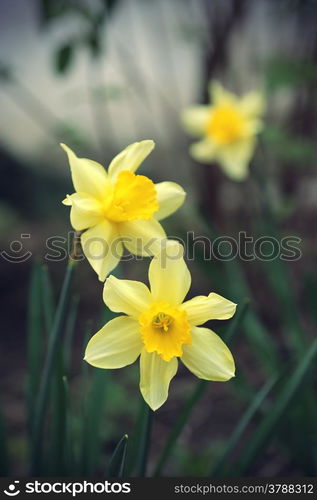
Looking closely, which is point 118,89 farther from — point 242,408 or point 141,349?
point 141,349

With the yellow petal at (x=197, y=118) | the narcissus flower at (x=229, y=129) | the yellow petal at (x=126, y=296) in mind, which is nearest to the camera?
the yellow petal at (x=126, y=296)

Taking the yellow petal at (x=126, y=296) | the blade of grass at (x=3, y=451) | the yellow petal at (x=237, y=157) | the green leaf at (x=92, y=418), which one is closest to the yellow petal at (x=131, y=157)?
the yellow petal at (x=126, y=296)

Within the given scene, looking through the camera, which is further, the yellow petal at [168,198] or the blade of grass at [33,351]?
the blade of grass at [33,351]

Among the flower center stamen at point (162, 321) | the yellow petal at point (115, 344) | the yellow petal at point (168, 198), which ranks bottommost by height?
the yellow petal at point (115, 344)

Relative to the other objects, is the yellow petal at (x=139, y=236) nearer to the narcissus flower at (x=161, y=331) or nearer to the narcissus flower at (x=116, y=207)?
the narcissus flower at (x=116, y=207)

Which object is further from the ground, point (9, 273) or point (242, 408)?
point (9, 273)

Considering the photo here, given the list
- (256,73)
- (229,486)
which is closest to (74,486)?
(229,486)

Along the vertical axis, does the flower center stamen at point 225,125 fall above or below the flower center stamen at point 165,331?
above
